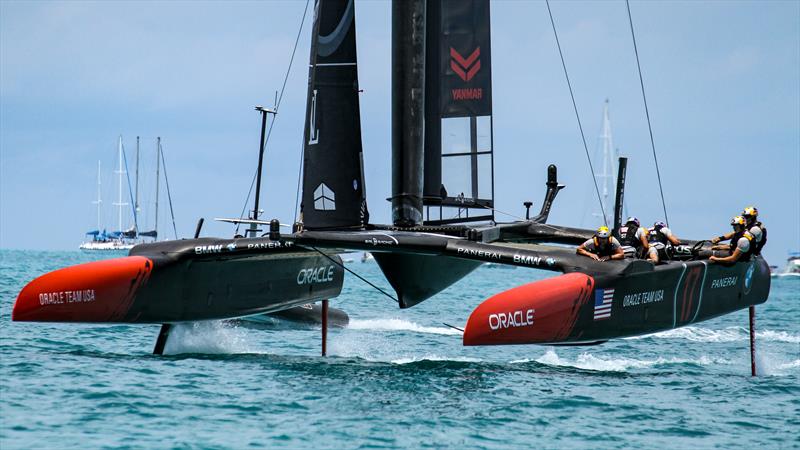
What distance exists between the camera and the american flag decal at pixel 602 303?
9.09 metres

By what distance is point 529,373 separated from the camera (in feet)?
34.1

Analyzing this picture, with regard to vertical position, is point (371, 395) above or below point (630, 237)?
below

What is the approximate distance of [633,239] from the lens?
11016 millimetres

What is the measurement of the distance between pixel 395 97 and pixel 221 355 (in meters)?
3.27

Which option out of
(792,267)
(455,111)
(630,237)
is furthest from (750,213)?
(792,267)

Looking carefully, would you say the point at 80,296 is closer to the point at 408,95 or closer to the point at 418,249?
the point at 418,249

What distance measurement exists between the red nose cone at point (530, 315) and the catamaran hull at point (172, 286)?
283 centimetres

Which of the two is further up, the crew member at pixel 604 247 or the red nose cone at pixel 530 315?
the crew member at pixel 604 247

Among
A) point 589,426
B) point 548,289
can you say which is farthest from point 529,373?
point 589,426

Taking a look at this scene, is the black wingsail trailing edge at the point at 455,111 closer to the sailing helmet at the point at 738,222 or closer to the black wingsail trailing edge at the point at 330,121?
the black wingsail trailing edge at the point at 330,121

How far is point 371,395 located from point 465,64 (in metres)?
5.39

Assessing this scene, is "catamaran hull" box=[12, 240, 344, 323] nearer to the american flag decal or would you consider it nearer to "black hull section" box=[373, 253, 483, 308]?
"black hull section" box=[373, 253, 483, 308]

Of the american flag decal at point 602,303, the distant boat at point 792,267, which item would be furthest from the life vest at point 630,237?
the distant boat at point 792,267

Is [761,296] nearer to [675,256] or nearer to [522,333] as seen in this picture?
[675,256]
